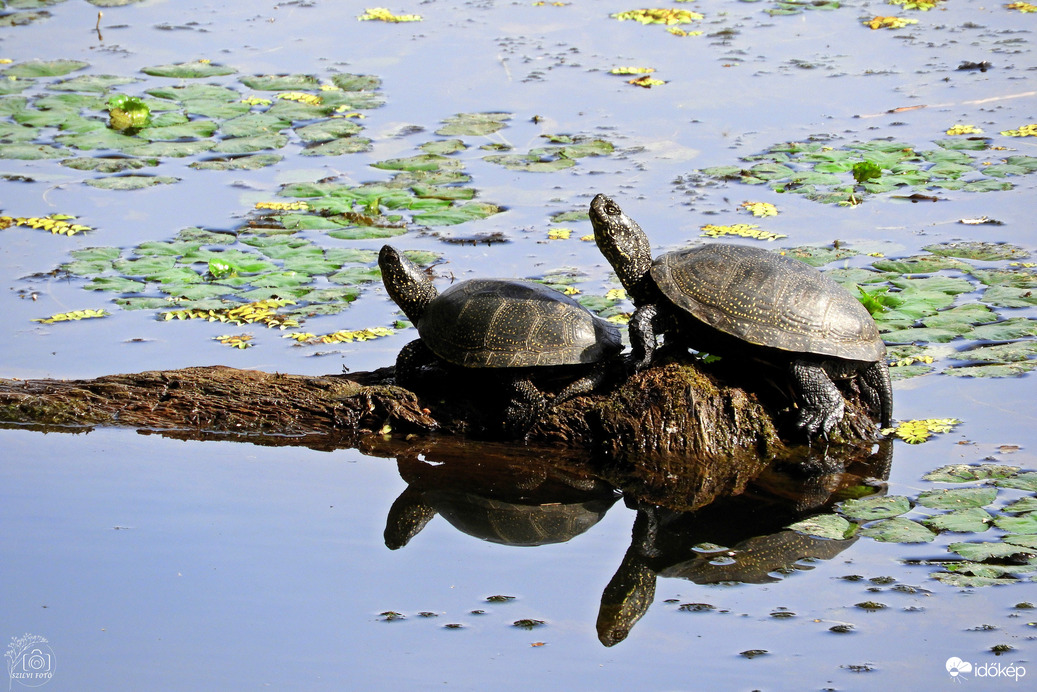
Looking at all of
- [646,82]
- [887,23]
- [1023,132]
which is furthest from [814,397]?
[887,23]

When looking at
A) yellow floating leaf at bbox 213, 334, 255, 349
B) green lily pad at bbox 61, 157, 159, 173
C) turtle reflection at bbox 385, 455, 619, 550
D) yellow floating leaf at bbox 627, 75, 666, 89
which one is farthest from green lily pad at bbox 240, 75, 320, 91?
turtle reflection at bbox 385, 455, 619, 550

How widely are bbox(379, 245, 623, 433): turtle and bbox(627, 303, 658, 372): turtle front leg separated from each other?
0.14 meters

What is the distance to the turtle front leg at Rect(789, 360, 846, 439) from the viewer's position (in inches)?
216

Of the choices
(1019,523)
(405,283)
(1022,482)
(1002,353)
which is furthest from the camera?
(1002,353)

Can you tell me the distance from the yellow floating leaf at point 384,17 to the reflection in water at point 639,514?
9.74 meters

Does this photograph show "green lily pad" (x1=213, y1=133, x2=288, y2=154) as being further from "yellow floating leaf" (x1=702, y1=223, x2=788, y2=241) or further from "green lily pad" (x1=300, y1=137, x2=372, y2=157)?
"yellow floating leaf" (x1=702, y1=223, x2=788, y2=241)

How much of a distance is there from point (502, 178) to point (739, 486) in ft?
15.8

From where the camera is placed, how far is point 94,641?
4121mm

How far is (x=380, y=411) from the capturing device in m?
5.83

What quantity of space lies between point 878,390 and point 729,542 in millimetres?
1483

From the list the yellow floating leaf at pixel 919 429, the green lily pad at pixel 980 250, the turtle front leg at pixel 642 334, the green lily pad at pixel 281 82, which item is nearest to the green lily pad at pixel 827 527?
the yellow floating leaf at pixel 919 429

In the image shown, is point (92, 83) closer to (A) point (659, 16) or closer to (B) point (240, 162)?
(B) point (240, 162)

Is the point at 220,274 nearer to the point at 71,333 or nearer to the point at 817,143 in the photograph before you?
the point at 71,333

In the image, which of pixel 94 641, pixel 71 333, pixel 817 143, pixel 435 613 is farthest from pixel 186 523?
pixel 817 143
